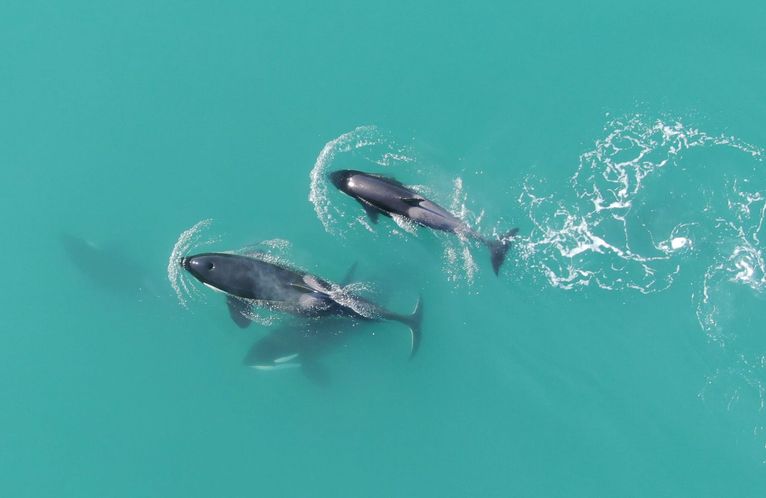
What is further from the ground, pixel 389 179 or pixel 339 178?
pixel 389 179

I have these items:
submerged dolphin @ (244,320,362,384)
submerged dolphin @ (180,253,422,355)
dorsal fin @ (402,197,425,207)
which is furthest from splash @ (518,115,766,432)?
submerged dolphin @ (244,320,362,384)

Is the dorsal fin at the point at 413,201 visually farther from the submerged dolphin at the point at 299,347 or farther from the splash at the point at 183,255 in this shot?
the splash at the point at 183,255

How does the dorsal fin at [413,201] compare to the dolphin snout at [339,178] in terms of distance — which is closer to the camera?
the dorsal fin at [413,201]

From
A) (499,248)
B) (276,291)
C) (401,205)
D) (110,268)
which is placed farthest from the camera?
(110,268)

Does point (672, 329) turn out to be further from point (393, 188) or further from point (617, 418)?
point (393, 188)

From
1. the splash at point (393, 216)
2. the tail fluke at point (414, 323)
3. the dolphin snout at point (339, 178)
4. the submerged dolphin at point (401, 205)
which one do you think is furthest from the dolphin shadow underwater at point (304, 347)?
the dolphin snout at point (339, 178)

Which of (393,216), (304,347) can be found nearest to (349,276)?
(393,216)

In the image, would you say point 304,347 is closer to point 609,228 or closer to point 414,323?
point 414,323
